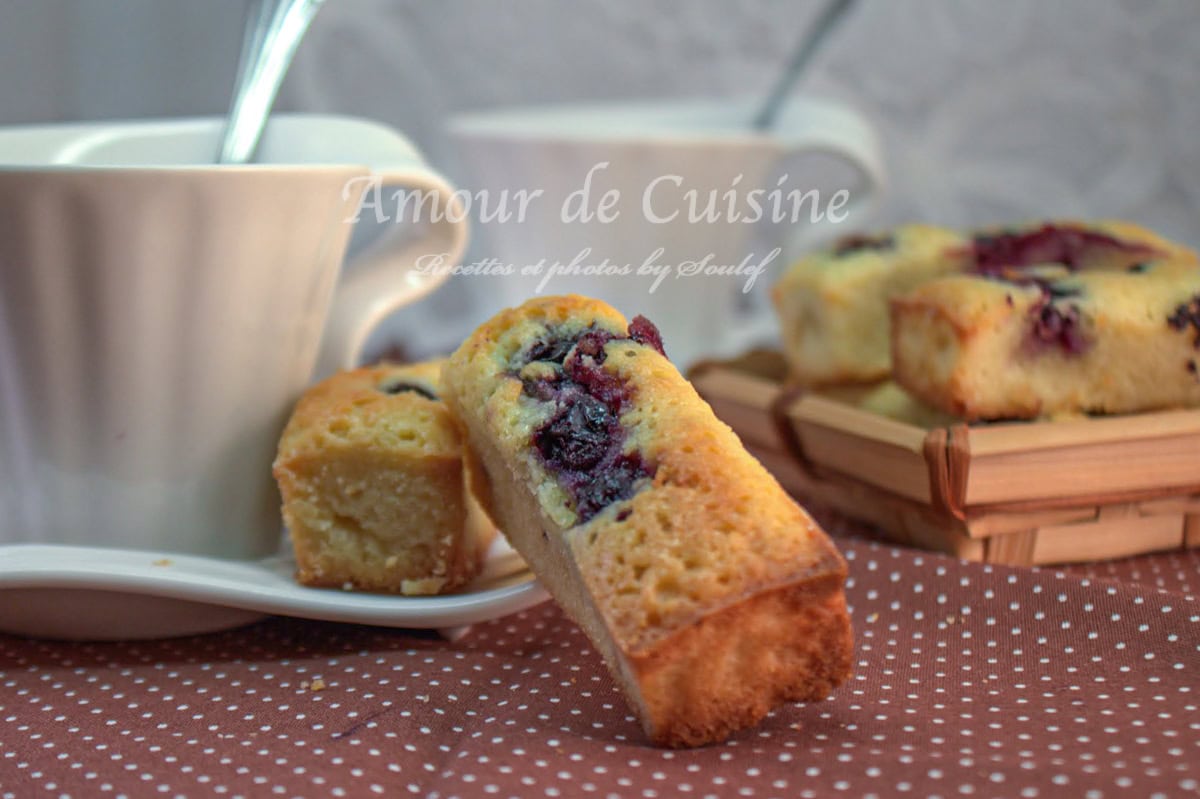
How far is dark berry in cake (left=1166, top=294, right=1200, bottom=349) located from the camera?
1.05m

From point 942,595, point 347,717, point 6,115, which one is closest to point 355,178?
point 347,717

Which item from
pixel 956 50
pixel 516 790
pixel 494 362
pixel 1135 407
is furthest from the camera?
pixel 956 50

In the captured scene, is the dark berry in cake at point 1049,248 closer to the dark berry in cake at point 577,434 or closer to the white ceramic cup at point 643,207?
the white ceramic cup at point 643,207

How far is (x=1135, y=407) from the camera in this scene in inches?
41.4

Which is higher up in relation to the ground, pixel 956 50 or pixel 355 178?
pixel 355 178

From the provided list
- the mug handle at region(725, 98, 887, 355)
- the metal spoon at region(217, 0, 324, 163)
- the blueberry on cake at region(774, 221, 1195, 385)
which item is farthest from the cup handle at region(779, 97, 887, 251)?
the metal spoon at region(217, 0, 324, 163)

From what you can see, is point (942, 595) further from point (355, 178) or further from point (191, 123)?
point (191, 123)

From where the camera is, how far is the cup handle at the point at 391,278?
1.06 m

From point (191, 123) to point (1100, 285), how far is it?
81 cm

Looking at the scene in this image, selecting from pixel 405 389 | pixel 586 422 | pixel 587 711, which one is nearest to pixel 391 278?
pixel 405 389

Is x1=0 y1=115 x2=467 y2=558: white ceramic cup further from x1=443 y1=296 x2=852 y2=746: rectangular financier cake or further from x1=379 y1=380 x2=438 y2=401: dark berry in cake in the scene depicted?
x1=443 y1=296 x2=852 y2=746: rectangular financier cake

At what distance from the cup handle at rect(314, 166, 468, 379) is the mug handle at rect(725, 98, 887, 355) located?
1.89 ft

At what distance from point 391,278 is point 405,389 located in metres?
0.20

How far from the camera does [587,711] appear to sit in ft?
2.41
